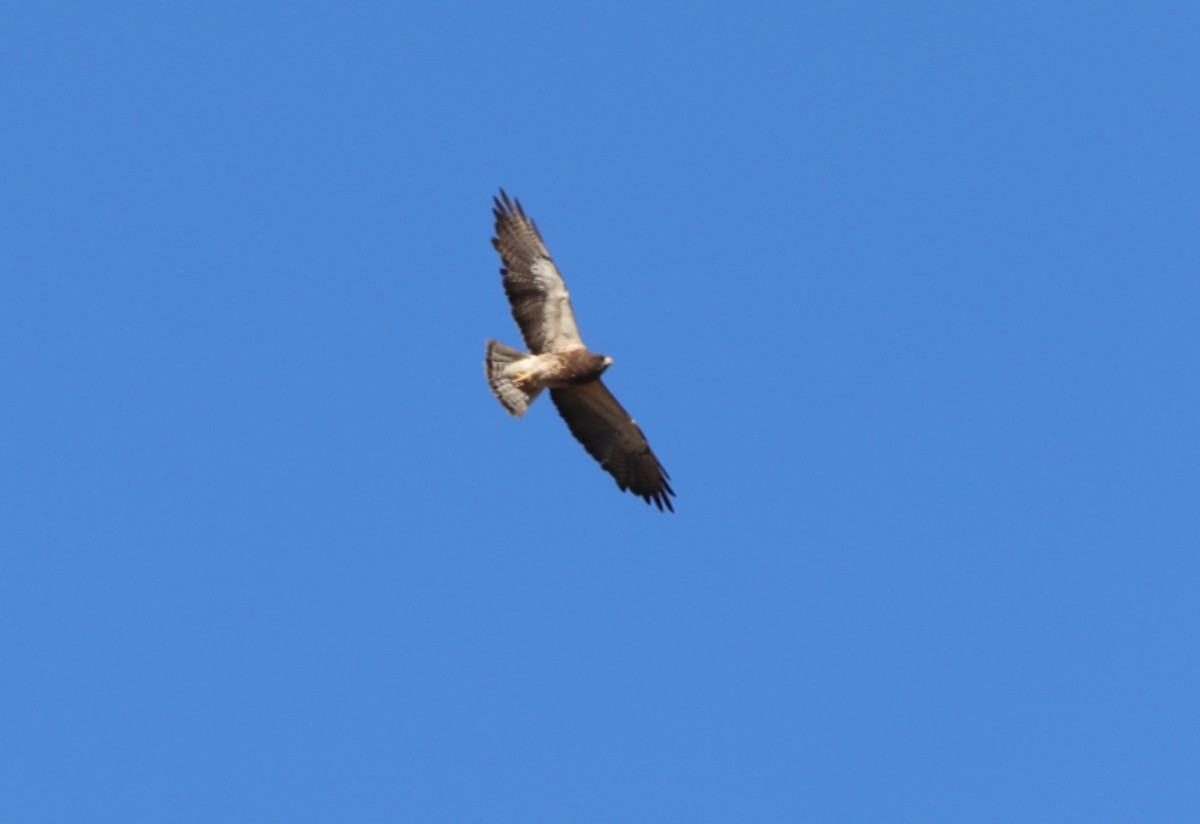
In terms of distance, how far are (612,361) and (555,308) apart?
2.67 ft

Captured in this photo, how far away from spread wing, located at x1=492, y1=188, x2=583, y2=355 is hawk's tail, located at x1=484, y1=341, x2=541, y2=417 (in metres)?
0.30

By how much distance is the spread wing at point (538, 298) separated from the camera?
1861 centimetres

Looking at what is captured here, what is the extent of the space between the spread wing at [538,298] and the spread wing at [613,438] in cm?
58

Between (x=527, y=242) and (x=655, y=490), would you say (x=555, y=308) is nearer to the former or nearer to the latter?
(x=527, y=242)

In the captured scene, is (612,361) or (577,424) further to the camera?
(577,424)

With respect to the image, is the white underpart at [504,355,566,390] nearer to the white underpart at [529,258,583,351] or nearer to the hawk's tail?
the hawk's tail

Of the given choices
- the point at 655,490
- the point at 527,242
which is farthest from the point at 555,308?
the point at 655,490

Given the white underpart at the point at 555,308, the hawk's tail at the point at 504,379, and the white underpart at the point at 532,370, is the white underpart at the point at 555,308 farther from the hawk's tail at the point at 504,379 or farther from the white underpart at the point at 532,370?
the hawk's tail at the point at 504,379

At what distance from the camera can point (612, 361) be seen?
1848cm

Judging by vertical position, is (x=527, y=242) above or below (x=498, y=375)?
above

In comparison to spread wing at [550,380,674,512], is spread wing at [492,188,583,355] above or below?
above

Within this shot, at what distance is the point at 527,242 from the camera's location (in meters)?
18.8

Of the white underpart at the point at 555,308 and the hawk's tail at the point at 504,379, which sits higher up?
the white underpart at the point at 555,308

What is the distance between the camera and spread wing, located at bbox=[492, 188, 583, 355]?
18.6 m
